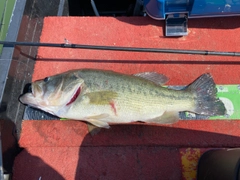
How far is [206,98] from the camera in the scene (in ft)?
9.10

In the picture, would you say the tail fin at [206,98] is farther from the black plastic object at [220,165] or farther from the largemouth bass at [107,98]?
the black plastic object at [220,165]

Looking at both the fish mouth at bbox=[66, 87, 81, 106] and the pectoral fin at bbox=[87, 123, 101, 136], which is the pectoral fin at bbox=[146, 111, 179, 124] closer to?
the pectoral fin at bbox=[87, 123, 101, 136]

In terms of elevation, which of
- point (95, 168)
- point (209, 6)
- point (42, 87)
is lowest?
point (95, 168)

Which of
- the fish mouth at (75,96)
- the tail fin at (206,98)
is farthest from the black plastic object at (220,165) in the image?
the fish mouth at (75,96)

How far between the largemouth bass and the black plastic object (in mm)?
543

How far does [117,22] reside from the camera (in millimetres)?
3482

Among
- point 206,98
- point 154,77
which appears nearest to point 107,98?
point 154,77

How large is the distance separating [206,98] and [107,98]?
1138mm

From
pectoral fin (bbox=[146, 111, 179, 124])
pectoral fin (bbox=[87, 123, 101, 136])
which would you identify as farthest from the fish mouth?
pectoral fin (bbox=[146, 111, 179, 124])

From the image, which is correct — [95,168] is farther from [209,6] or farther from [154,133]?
[209,6]

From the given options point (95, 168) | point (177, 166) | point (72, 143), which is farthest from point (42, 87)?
point (177, 166)

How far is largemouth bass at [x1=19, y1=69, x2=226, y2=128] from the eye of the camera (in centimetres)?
258

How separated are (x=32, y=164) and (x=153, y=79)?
1.73 meters

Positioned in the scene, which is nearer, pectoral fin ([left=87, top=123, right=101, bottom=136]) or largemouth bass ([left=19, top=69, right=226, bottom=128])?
largemouth bass ([left=19, top=69, right=226, bottom=128])
